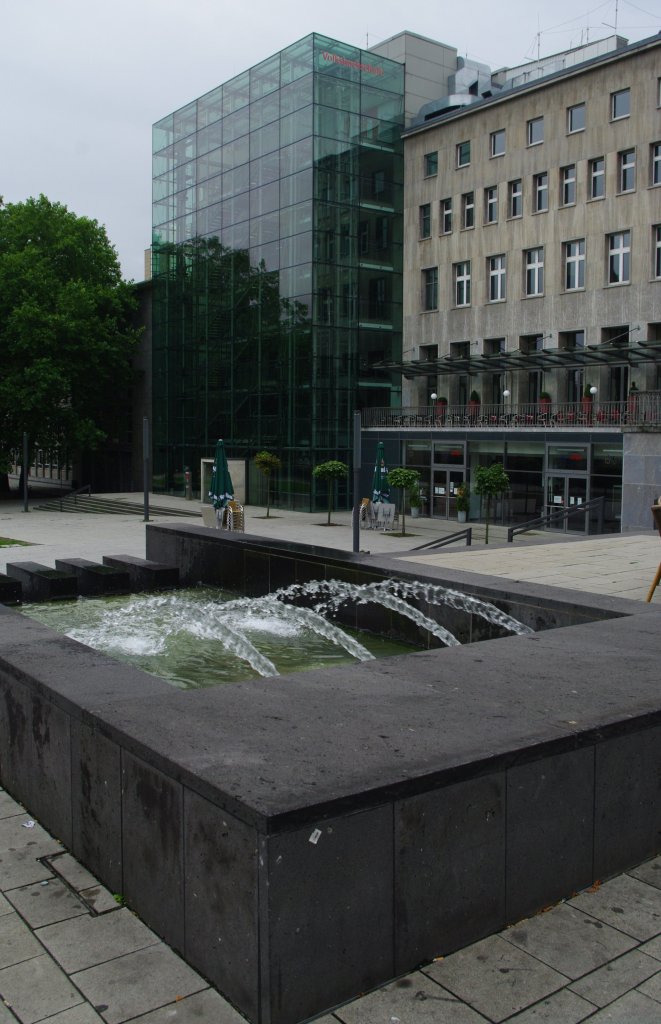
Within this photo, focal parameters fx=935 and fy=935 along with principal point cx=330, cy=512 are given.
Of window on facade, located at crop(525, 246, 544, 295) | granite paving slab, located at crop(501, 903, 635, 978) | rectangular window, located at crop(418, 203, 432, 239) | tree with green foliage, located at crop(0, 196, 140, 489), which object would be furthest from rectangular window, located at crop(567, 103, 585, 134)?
granite paving slab, located at crop(501, 903, 635, 978)

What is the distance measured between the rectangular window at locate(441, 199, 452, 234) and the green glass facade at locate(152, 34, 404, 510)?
105 inches

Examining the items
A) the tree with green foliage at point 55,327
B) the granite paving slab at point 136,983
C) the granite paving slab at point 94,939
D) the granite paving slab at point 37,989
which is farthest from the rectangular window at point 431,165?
the granite paving slab at point 37,989

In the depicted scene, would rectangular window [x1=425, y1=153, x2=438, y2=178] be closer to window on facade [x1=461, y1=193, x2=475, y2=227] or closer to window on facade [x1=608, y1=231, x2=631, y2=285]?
window on facade [x1=461, y1=193, x2=475, y2=227]

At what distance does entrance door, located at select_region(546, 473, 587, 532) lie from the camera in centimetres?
3119

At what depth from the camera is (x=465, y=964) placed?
3.93m

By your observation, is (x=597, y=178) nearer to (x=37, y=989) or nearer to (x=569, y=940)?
(x=569, y=940)

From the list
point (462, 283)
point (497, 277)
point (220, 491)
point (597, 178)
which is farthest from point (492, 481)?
point (462, 283)

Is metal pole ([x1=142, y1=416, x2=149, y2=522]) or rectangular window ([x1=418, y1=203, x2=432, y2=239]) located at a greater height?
rectangular window ([x1=418, y1=203, x2=432, y2=239])

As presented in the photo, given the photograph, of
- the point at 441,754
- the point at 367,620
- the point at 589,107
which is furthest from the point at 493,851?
the point at 589,107

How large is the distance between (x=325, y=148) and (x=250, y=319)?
848 cm

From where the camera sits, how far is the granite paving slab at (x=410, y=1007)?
354 cm

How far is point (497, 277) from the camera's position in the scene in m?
38.5

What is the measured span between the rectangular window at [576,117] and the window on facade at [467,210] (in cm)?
545

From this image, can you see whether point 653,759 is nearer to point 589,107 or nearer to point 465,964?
point 465,964
